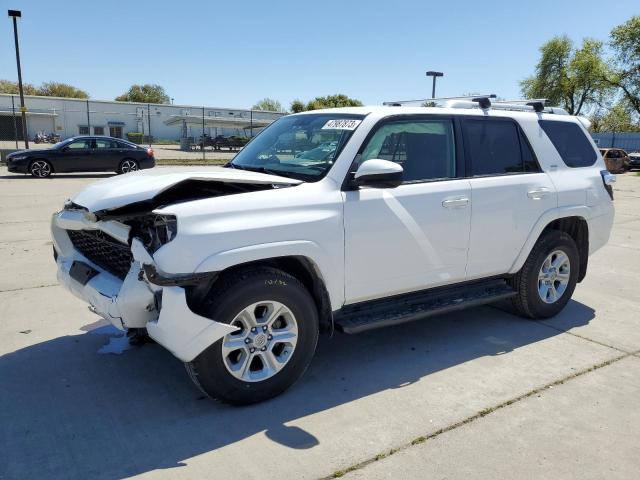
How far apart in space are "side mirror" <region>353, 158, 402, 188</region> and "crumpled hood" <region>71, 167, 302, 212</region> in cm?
45

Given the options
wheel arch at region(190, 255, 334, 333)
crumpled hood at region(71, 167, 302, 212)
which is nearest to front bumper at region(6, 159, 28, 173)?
crumpled hood at region(71, 167, 302, 212)

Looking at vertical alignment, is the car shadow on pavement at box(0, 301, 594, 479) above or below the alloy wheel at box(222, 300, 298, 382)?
below

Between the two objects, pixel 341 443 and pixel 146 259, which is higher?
pixel 146 259

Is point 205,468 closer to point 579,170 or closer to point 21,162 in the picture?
point 579,170

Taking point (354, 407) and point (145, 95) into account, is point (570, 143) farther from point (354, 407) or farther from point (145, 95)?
point (145, 95)

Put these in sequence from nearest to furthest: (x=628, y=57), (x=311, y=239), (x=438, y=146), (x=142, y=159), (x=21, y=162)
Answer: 1. (x=311, y=239)
2. (x=438, y=146)
3. (x=21, y=162)
4. (x=142, y=159)
5. (x=628, y=57)

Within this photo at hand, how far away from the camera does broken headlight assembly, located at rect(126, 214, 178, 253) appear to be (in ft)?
9.86

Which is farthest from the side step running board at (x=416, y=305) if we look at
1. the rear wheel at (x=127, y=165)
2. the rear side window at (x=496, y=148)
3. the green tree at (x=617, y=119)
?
the green tree at (x=617, y=119)

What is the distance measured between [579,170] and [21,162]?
57.4 feet

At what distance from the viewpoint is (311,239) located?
3.40 m

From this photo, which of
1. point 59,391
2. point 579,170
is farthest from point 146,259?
point 579,170

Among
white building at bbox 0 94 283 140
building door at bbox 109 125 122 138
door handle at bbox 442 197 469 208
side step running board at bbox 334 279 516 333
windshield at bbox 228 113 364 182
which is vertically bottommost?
side step running board at bbox 334 279 516 333

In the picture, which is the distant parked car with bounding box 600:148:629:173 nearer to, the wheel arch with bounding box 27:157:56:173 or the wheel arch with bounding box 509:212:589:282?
the wheel arch with bounding box 509:212:589:282

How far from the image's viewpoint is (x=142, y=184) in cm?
333
